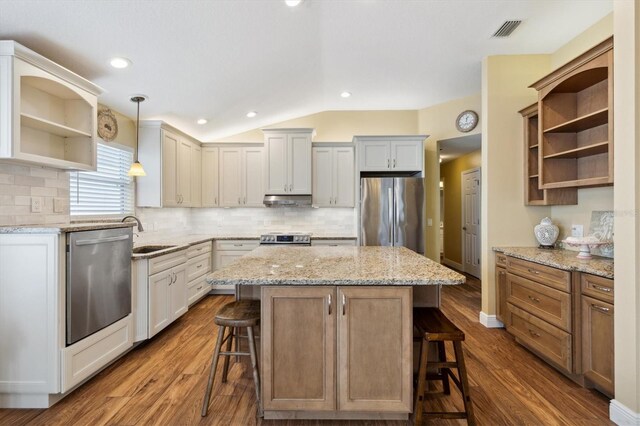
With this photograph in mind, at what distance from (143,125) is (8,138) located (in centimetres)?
201

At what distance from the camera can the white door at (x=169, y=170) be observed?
3853 mm

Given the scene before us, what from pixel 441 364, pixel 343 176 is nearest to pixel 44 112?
pixel 441 364

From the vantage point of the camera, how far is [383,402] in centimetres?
170

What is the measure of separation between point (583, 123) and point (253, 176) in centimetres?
406

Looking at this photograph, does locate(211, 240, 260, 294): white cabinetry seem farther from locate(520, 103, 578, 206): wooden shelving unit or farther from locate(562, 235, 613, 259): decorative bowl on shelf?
locate(562, 235, 613, 259): decorative bowl on shelf

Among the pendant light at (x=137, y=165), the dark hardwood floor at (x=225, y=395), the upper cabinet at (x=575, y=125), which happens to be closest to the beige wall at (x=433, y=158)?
the upper cabinet at (x=575, y=125)

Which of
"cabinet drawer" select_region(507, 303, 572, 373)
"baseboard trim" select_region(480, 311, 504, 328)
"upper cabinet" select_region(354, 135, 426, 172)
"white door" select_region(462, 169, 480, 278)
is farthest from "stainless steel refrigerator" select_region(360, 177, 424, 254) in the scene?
"white door" select_region(462, 169, 480, 278)

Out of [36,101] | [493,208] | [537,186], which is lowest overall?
[493,208]

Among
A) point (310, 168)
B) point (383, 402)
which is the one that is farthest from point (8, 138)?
point (310, 168)

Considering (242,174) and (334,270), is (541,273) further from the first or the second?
(242,174)

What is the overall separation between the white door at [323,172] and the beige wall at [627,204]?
134 inches

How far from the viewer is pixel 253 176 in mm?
4852

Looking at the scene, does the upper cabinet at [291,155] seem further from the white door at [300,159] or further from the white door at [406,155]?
the white door at [406,155]

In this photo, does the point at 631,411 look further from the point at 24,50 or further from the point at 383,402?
the point at 24,50
